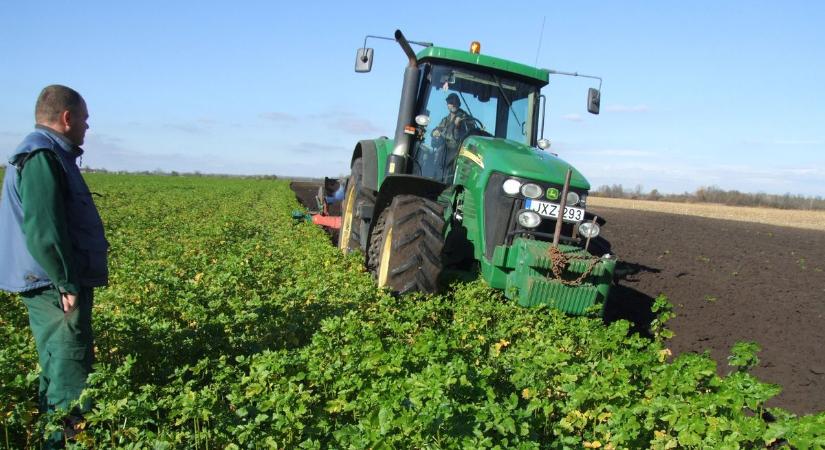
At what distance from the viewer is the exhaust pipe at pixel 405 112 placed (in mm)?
6711

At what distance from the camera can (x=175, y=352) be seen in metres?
4.32

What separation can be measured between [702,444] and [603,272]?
261 centimetres

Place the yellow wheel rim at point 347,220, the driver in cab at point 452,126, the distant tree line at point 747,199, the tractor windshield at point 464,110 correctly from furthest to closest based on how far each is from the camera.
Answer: the distant tree line at point 747,199 < the yellow wheel rim at point 347,220 < the driver in cab at point 452,126 < the tractor windshield at point 464,110

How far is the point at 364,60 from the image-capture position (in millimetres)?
6633

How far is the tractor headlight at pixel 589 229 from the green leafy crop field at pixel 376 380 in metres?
1.01

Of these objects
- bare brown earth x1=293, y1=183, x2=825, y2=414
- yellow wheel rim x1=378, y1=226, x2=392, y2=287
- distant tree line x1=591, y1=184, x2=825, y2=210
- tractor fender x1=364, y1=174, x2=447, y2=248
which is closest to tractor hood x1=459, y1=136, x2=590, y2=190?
tractor fender x1=364, y1=174, x2=447, y2=248

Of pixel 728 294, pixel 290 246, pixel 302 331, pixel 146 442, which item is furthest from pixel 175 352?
pixel 728 294

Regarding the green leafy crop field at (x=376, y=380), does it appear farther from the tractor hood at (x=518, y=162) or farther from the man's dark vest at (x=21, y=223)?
the tractor hood at (x=518, y=162)

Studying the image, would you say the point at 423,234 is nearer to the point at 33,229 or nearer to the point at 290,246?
the point at 33,229

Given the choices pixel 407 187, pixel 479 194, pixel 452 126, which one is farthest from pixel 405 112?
pixel 479 194

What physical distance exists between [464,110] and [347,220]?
3.25 m

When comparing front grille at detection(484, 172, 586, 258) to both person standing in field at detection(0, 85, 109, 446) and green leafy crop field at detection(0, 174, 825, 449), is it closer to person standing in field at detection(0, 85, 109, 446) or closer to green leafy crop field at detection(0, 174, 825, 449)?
green leafy crop field at detection(0, 174, 825, 449)

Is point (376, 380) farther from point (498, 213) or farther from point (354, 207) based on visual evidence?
point (354, 207)

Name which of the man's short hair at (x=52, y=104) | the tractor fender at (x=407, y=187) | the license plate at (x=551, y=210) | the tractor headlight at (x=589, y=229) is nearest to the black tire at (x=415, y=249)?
the tractor fender at (x=407, y=187)
